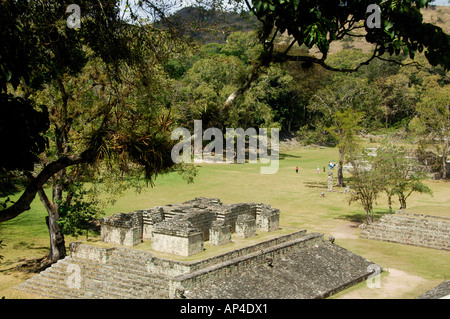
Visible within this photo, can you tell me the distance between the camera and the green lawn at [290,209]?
21016 mm

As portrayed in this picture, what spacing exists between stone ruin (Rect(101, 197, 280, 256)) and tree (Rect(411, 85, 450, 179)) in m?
28.0

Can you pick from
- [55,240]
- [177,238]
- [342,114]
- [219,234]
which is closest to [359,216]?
[342,114]

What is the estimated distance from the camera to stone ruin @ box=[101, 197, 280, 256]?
17859mm

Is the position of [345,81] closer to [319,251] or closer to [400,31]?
[319,251]

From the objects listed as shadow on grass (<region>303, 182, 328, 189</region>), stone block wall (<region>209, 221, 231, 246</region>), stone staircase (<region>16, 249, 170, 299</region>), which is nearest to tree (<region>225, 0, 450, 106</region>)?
stone staircase (<region>16, 249, 170, 299</region>)

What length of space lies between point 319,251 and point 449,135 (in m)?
29.7

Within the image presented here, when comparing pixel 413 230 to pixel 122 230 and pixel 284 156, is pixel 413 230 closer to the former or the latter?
pixel 122 230

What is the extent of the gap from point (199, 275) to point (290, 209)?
53.5 ft

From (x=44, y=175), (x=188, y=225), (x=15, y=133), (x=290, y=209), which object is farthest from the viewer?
(x=290, y=209)

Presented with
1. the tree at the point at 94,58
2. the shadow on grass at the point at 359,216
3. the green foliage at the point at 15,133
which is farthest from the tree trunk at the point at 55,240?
the shadow on grass at the point at 359,216

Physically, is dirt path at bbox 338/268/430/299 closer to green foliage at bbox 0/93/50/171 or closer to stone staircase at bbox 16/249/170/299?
→ stone staircase at bbox 16/249/170/299

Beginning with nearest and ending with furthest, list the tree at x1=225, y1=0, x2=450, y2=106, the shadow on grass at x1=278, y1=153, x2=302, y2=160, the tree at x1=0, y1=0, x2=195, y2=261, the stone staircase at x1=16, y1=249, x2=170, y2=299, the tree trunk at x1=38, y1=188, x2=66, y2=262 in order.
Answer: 1. the tree at x1=225, y1=0, x2=450, y2=106
2. the tree at x1=0, y1=0, x2=195, y2=261
3. the stone staircase at x1=16, y1=249, x2=170, y2=299
4. the tree trunk at x1=38, y1=188, x2=66, y2=262
5. the shadow on grass at x1=278, y1=153, x2=302, y2=160

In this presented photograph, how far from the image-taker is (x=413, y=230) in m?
25.5

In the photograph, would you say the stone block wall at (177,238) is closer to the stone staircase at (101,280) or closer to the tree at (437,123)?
the stone staircase at (101,280)
